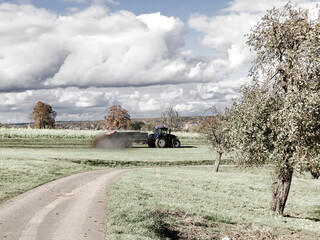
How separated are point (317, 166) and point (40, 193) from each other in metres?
14.7

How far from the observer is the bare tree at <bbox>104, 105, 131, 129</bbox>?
12375 centimetres

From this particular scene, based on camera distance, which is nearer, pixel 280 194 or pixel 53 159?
pixel 280 194

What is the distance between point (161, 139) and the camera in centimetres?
6003

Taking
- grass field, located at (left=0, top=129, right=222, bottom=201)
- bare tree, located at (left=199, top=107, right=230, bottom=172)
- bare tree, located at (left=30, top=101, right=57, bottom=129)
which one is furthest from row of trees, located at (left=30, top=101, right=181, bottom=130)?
bare tree, located at (left=199, top=107, right=230, bottom=172)

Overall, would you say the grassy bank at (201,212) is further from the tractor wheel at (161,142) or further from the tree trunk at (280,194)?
the tractor wheel at (161,142)

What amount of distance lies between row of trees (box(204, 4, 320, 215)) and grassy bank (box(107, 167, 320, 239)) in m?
3.04

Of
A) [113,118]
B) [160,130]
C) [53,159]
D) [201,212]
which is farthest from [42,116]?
[201,212]

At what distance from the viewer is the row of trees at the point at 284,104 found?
15383mm

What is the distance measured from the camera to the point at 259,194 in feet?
85.5

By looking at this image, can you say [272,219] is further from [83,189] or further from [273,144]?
[83,189]

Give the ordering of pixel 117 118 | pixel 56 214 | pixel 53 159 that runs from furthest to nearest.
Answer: pixel 117 118, pixel 53 159, pixel 56 214

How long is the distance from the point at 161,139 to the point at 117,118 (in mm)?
66423

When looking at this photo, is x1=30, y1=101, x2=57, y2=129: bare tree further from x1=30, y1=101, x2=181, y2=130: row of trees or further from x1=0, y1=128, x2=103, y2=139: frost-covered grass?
x1=0, y1=128, x2=103, y2=139: frost-covered grass

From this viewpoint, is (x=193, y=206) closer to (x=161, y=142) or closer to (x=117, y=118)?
(x=161, y=142)
